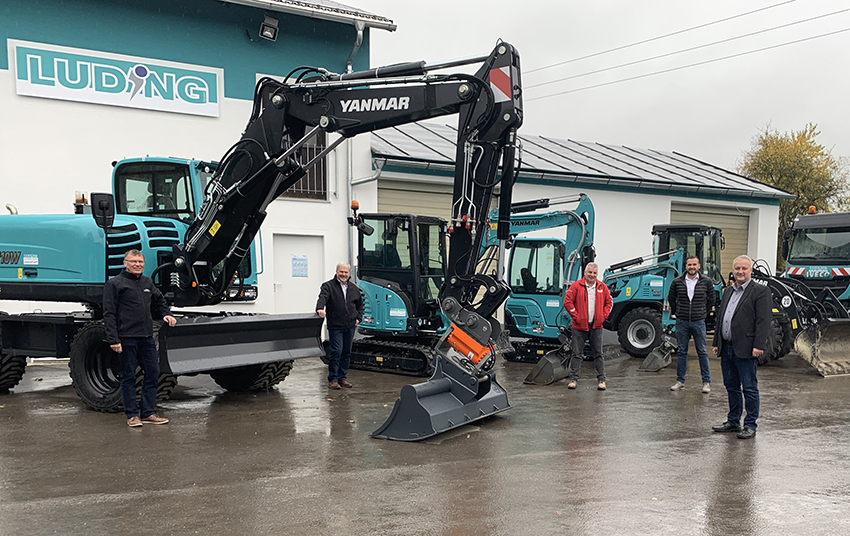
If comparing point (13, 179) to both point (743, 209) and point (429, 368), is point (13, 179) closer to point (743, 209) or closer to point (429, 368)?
point (429, 368)

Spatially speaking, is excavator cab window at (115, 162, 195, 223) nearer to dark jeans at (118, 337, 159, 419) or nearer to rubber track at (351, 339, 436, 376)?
dark jeans at (118, 337, 159, 419)

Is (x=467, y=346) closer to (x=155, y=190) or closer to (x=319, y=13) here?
(x=155, y=190)

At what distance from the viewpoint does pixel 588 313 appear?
10.4 meters

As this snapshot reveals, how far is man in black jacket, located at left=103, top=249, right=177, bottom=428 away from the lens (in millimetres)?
7660

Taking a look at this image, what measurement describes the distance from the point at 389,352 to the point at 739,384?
566 cm

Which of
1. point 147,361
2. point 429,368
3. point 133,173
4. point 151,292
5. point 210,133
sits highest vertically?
point 210,133

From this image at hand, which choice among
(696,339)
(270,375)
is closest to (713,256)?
(696,339)

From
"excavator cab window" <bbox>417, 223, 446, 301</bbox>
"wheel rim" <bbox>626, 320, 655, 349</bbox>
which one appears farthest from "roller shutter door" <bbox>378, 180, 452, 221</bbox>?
"wheel rim" <bbox>626, 320, 655, 349</bbox>

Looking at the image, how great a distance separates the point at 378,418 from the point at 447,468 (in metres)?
2.14

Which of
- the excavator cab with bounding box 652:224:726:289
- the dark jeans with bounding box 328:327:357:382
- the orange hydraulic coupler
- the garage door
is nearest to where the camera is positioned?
the orange hydraulic coupler

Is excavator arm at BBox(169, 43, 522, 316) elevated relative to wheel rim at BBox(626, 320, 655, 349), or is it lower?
elevated

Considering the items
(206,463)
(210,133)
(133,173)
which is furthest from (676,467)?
(210,133)

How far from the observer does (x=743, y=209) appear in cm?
2325

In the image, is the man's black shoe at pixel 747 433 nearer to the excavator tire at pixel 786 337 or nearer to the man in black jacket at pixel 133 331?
the man in black jacket at pixel 133 331
